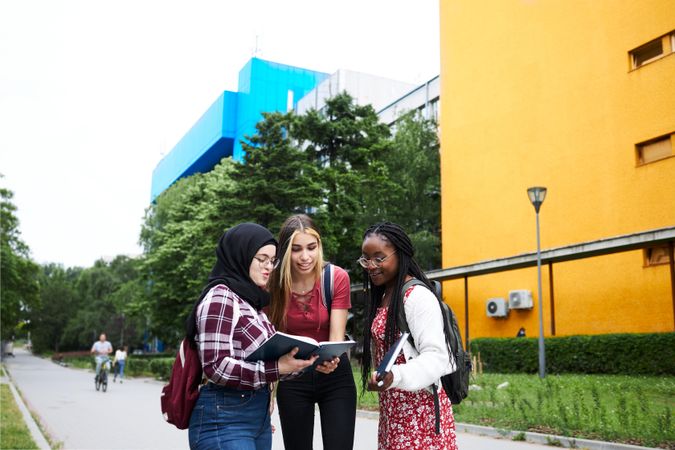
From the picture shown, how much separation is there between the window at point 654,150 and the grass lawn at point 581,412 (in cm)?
1028

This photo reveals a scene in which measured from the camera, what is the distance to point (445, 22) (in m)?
31.3

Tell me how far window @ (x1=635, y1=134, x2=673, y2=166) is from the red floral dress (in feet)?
65.2

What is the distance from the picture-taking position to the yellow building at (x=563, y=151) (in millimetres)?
20562

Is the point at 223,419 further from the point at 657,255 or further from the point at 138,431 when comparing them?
the point at 657,255

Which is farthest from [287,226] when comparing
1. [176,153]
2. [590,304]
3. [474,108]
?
[176,153]

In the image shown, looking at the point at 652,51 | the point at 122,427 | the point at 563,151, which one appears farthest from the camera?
the point at 563,151

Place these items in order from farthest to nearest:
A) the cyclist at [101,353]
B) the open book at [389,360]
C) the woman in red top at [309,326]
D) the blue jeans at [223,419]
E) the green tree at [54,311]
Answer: the green tree at [54,311] < the cyclist at [101,353] < the woman in red top at [309,326] < the blue jeans at [223,419] < the open book at [389,360]

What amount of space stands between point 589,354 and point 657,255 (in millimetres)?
4011

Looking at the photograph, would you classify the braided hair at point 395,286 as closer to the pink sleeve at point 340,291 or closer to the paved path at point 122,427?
the pink sleeve at point 340,291

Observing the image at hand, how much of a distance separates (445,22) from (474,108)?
5.35m

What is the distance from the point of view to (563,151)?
23734 millimetres

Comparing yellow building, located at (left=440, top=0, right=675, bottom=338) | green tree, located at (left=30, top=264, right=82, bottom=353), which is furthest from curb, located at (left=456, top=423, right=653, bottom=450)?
green tree, located at (left=30, top=264, right=82, bottom=353)

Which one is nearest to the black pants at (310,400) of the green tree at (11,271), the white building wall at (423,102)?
the white building wall at (423,102)

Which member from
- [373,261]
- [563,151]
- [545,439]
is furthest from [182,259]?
[373,261]
